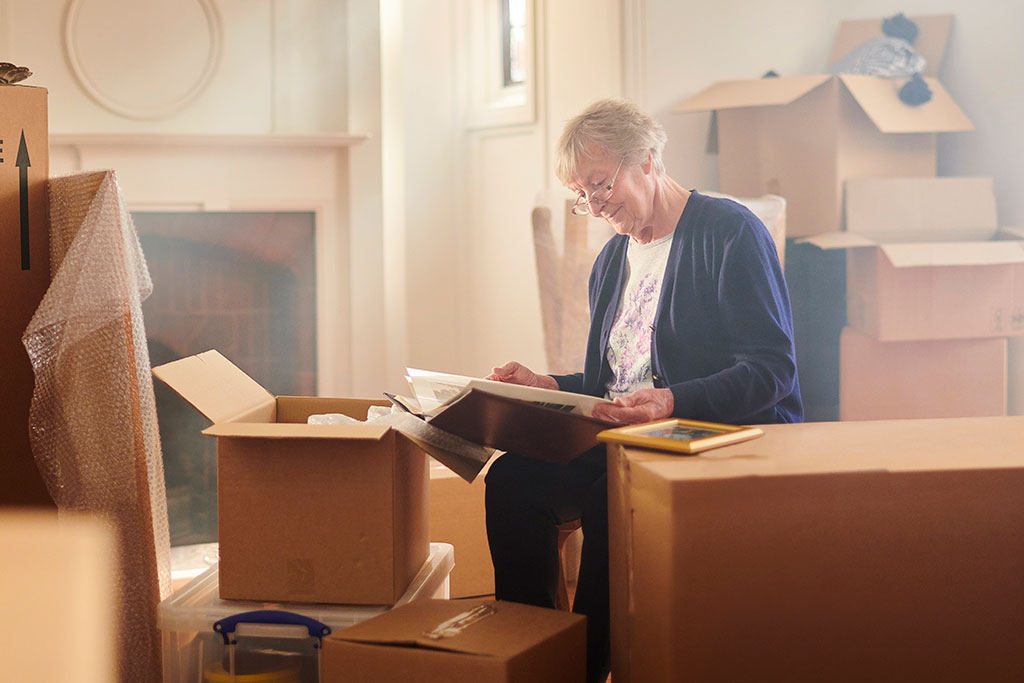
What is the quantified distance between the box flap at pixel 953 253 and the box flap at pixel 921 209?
12 cm

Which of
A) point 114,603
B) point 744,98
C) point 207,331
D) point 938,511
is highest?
point 744,98

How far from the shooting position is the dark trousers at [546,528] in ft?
4.67

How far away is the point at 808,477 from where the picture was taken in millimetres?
1010

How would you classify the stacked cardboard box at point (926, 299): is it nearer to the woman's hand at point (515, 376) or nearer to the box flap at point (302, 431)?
the woman's hand at point (515, 376)

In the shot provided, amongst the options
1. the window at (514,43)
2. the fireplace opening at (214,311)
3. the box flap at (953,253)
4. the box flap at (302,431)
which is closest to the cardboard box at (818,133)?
the box flap at (953,253)

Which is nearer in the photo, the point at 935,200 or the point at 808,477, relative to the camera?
the point at 808,477

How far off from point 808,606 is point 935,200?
69.4 inches

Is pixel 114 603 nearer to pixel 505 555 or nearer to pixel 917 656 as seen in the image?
pixel 505 555

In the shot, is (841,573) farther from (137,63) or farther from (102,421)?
(137,63)

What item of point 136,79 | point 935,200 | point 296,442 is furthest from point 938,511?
point 136,79

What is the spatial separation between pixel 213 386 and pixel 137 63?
149cm

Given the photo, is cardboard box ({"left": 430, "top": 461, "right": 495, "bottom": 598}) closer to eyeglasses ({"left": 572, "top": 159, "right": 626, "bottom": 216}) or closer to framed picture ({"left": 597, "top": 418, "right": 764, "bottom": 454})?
eyeglasses ({"left": 572, "top": 159, "right": 626, "bottom": 216})

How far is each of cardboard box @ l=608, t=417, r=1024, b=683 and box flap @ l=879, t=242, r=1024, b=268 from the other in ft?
4.46

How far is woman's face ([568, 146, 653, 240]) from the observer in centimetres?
155
